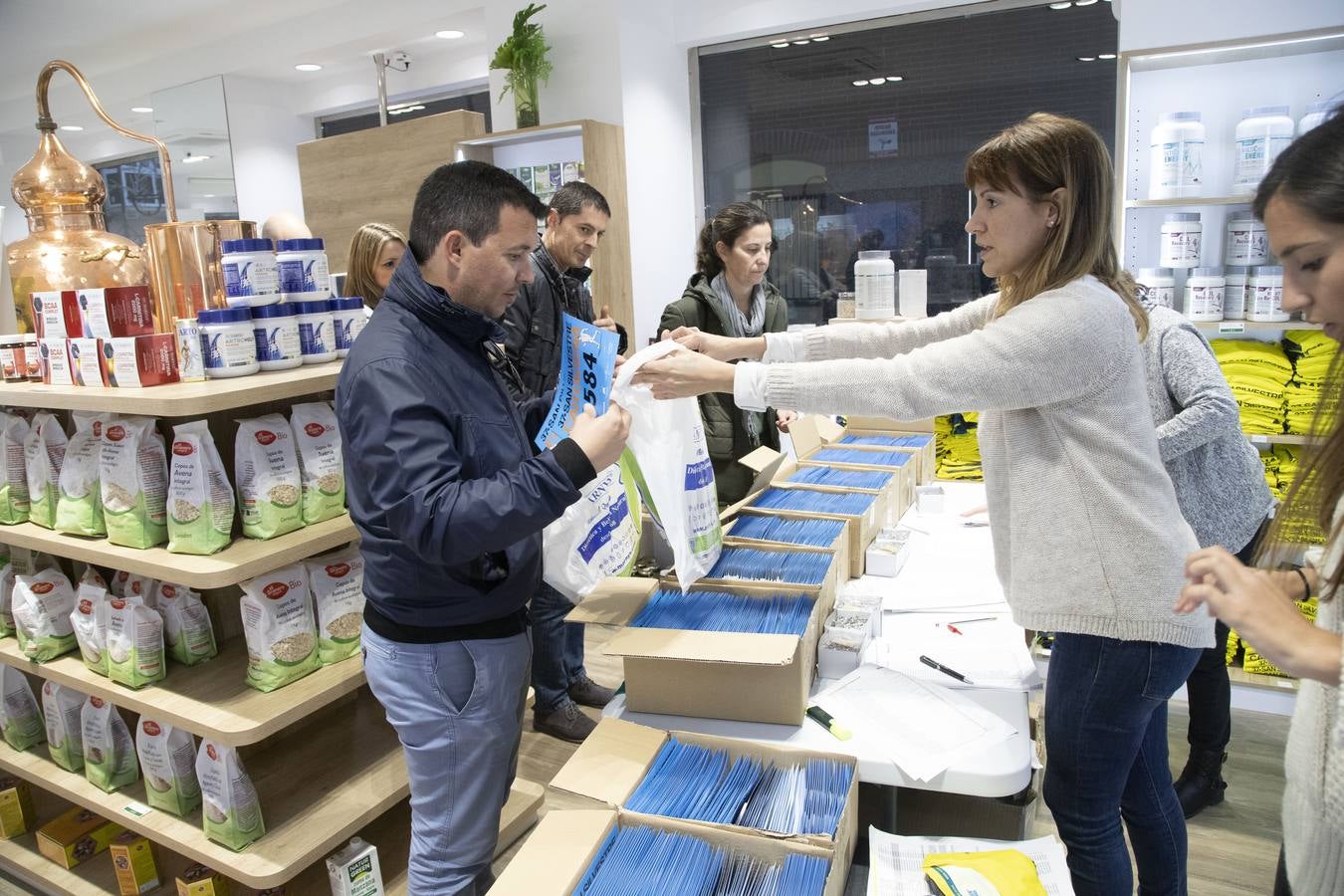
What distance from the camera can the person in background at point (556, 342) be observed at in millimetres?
2633

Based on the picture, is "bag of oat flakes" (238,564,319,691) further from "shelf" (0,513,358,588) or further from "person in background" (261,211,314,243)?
"person in background" (261,211,314,243)

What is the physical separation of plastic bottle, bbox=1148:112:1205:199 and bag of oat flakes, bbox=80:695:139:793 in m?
3.71

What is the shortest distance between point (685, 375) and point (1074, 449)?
635 millimetres

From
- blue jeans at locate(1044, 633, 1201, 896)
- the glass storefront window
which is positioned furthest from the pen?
the glass storefront window

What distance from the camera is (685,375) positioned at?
1518 mm

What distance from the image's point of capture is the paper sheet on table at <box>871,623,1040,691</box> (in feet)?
5.32

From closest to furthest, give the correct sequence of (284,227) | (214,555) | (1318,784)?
(1318,784)
(214,555)
(284,227)

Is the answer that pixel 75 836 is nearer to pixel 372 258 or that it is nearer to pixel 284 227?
pixel 372 258

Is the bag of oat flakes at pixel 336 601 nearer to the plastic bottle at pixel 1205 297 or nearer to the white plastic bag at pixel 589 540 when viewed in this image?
the white plastic bag at pixel 589 540

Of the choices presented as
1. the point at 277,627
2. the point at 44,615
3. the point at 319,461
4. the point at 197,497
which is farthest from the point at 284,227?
the point at 277,627

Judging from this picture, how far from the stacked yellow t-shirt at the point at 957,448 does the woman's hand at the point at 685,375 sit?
93.4 inches

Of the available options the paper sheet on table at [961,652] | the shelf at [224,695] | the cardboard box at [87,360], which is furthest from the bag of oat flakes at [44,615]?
the paper sheet on table at [961,652]

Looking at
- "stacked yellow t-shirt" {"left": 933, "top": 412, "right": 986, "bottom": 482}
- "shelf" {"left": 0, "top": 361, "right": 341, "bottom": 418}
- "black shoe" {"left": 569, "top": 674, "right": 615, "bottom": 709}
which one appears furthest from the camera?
"stacked yellow t-shirt" {"left": 933, "top": 412, "right": 986, "bottom": 482}

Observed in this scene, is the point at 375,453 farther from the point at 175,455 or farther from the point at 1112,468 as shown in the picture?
the point at 1112,468
